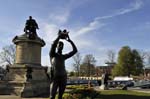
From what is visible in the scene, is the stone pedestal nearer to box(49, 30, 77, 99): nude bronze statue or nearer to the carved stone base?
the carved stone base

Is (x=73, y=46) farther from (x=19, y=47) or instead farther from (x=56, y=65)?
(x=19, y=47)

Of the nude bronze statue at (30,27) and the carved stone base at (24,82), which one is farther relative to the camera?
the nude bronze statue at (30,27)

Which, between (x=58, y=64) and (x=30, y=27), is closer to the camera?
(x=58, y=64)

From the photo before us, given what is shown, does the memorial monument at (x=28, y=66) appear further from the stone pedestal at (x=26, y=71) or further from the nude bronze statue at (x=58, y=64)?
the nude bronze statue at (x=58, y=64)

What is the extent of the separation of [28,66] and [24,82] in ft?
6.94

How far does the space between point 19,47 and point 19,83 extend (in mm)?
4158

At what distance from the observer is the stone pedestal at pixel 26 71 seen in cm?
2621

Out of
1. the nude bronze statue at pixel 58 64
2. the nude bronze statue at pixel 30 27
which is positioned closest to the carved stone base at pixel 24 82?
the nude bronze statue at pixel 30 27

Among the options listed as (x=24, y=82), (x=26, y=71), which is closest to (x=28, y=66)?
(x=26, y=71)

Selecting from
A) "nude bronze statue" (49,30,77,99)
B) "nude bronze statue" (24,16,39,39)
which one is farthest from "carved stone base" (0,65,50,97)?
"nude bronze statue" (49,30,77,99)

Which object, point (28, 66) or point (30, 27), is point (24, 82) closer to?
point (28, 66)

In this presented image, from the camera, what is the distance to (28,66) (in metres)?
27.4

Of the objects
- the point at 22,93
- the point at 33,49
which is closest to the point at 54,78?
the point at 22,93

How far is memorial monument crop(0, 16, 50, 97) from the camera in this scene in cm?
2678
